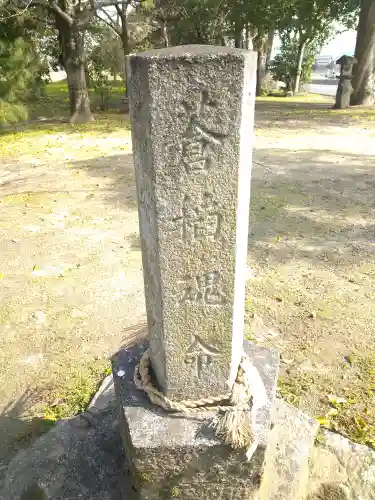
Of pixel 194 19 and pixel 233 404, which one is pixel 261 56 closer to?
pixel 194 19

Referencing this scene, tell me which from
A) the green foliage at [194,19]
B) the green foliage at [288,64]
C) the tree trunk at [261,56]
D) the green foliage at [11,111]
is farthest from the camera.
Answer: the green foliage at [288,64]

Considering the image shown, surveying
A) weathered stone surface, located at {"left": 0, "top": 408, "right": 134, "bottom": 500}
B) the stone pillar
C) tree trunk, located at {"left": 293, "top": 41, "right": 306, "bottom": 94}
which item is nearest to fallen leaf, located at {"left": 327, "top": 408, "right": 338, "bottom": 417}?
weathered stone surface, located at {"left": 0, "top": 408, "right": 134, "bottom": 500}

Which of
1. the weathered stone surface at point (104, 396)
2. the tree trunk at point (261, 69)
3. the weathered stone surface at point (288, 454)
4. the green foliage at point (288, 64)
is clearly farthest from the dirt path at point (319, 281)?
the green foliage at point (288, 64)

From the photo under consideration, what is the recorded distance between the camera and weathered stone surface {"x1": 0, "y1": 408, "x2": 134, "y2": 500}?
202 centimetres

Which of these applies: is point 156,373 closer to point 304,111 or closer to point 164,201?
point 164,201

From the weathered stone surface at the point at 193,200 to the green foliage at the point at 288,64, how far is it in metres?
20.7

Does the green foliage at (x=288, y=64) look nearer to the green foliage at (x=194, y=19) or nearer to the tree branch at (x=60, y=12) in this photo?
the green foliage at (x=194, y=19)

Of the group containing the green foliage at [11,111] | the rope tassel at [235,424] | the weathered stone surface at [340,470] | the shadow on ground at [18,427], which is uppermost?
the green foliage at [11,111]

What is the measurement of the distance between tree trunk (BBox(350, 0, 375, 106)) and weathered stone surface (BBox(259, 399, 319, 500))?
43.2 ft

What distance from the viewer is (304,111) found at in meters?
Answer: 13.2

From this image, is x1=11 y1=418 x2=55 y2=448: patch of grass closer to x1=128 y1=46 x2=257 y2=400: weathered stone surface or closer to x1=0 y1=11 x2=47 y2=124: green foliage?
x1=128 y1=46 x2=257 y2=400: weathered stone surface

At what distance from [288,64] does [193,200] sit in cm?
2202

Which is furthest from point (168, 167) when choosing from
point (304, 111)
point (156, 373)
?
point (304, 111)

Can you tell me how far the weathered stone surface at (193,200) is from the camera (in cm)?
126
